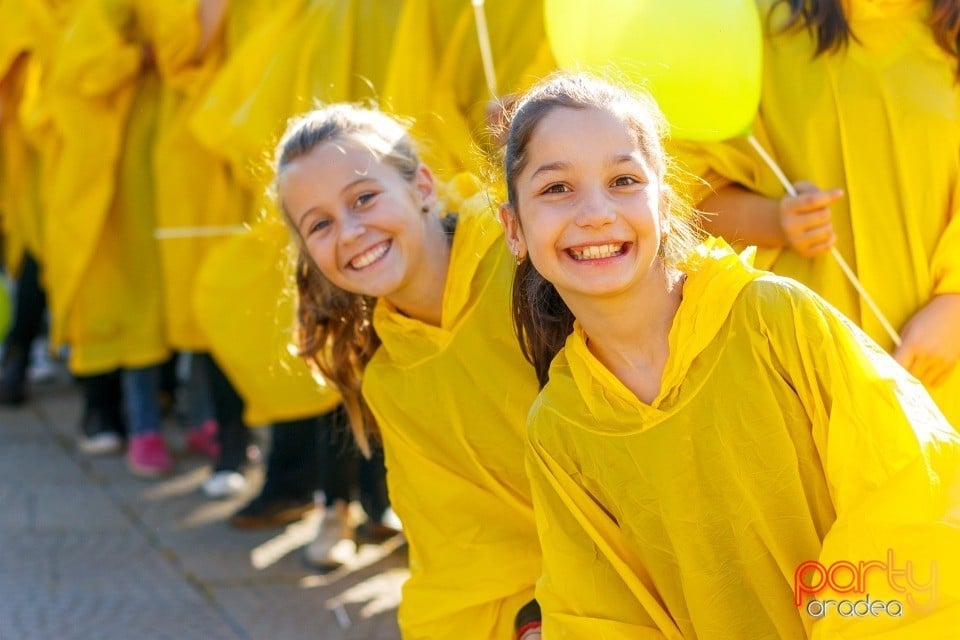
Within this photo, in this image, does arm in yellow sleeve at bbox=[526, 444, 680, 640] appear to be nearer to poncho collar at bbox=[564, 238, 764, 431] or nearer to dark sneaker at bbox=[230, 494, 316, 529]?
poncho collar at bbox=[564, 238, 764, 431]

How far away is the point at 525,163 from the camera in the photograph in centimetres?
229

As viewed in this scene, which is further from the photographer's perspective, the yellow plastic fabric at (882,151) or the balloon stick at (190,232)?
the balloon stick at (190,232)

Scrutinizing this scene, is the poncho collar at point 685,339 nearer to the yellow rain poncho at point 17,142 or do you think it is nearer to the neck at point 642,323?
the neck at point 642,323

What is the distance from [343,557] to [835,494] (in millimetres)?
2497

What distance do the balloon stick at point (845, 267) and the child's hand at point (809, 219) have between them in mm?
22

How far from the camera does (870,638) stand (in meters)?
1.97

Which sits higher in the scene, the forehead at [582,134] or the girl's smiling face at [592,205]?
the forehead at [582,134]

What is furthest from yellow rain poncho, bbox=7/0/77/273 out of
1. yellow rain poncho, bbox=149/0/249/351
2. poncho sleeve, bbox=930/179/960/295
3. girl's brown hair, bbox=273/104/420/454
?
poncho sleeve, bbox=930/179/960/295

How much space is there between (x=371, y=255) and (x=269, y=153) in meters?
1.43

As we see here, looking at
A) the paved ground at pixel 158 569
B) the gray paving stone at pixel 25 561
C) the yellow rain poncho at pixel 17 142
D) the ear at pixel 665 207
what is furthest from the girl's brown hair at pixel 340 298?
the yellow rain poncho at pixel 17 142

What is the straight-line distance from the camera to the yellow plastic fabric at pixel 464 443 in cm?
278

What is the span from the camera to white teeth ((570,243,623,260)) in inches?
87.0

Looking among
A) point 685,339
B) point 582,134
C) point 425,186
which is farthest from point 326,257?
point 685,339

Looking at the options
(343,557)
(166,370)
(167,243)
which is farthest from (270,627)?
(166,370)
